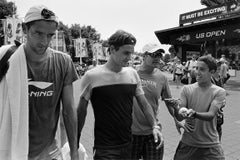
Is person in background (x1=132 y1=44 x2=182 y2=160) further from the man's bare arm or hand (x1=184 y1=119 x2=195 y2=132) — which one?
the man's bare arm

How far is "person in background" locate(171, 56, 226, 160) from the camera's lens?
2.42 metres

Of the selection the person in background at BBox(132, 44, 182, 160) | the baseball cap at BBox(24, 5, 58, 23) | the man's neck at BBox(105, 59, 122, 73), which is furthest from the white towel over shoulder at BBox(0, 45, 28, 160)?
the person in background at BBox(132, 44, 182, 160)

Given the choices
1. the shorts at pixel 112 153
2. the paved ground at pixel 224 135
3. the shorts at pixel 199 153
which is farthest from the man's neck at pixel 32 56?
the paved ground at pixel 224 135

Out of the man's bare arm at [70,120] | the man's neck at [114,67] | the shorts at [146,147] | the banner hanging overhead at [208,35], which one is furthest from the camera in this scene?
the banner hanging overhead at [208,35]

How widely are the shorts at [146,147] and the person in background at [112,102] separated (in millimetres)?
450

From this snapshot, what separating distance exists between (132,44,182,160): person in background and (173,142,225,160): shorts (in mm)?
239

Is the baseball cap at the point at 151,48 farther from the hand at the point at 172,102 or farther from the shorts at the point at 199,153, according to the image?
the shorts at the point at 199,153

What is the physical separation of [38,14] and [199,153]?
207 centimetres

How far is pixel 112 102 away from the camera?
6.70 feet

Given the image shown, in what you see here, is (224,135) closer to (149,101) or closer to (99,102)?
(149,101)

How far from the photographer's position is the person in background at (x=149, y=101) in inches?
101

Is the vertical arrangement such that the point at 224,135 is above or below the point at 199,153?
below

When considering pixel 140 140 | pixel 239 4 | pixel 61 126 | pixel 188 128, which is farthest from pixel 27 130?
pixel 239 4

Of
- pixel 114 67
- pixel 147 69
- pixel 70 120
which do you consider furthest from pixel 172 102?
pixel 70 120
